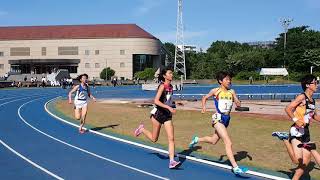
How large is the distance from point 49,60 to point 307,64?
57193 millimetres

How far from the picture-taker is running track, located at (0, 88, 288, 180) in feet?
28.3

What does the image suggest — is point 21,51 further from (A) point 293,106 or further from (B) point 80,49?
(A) point 293,106

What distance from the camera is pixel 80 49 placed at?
112 meters

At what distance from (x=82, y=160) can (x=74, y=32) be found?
348ft

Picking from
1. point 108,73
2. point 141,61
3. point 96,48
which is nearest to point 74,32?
point 96,48

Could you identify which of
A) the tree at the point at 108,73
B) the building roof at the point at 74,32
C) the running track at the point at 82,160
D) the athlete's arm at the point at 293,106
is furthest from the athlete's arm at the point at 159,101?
the building roof at the point at 74,32

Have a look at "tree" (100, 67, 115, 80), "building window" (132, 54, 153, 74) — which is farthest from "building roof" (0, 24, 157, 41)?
"tree" (100, 67, 115, 80)

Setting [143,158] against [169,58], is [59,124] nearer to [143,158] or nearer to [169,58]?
[143,158]

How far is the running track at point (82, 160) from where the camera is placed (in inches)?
340

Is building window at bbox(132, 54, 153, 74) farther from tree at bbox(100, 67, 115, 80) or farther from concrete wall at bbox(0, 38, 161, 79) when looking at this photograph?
tree at bbox(100, 67, 115, 80)

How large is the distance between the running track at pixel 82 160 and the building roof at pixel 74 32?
97708 millimetres

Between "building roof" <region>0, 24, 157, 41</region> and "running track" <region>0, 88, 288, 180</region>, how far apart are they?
9771 centimetres

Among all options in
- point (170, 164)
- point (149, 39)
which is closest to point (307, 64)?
point (149, 39)

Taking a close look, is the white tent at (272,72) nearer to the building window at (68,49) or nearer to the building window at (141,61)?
the building window at (141,61)
